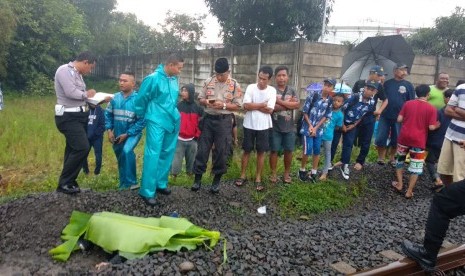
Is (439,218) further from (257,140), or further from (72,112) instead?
(72,112)

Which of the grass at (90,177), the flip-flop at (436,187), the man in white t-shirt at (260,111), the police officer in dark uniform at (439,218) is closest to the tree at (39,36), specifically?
the grass at (90,177)

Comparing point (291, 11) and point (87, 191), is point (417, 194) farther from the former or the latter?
point (291, 11)

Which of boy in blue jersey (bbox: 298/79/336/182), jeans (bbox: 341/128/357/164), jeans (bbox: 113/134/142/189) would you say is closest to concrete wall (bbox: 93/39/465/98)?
jeans (bbox: 341/128/357/164)

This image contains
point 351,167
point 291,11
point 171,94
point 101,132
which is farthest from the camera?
point 291,11

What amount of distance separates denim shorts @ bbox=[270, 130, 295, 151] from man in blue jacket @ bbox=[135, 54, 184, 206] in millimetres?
1764

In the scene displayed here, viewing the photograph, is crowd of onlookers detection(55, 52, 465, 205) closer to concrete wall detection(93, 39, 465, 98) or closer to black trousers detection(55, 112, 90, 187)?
black trousers detection(55, 112, 90, 187)

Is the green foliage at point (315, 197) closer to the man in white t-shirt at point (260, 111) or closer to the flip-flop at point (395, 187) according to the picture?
the man in white t-shirt at point (260, 111)

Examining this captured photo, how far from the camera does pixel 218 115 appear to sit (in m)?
5.25

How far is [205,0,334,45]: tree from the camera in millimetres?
13258

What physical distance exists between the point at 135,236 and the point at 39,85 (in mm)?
17956

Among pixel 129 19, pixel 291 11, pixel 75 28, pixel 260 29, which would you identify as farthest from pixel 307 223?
pixel 129 19

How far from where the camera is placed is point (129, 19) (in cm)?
2892

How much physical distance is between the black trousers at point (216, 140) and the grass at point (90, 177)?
669mm

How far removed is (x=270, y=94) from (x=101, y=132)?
2.89 meters
